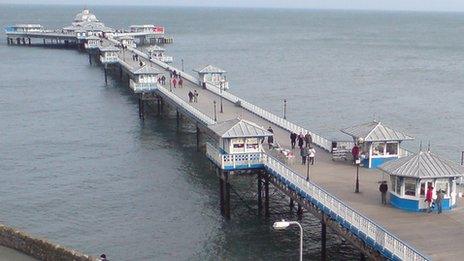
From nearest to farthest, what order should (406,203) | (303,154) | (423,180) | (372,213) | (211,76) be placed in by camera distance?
A: (372,213)
(423,180)
(406,203)
(303,154)
(211,76)

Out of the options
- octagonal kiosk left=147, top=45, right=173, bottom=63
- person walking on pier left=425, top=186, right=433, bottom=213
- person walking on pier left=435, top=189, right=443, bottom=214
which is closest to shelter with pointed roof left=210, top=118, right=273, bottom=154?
person walking on pier left=425, top=186, right=433, bottom=213

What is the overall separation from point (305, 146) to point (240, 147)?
4153 mm

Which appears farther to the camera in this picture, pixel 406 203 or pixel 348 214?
pixel 406 203

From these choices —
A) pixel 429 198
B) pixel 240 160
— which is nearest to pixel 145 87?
pixel 240 160

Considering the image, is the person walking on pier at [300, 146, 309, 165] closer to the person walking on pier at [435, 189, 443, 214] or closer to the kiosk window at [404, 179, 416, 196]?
the kiosk window at [404, 179, 416, 196]

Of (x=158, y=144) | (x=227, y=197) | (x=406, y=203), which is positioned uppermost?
(x=406, y=203)

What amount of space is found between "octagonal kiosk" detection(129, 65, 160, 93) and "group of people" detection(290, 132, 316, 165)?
26353mm

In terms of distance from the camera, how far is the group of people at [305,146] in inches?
1308

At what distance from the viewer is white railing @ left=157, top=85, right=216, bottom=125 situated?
45.1m

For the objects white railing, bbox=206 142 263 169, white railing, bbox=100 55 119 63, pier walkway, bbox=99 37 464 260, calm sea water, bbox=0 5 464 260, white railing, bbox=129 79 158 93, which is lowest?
calm sea water, bbox=0 5 464 260

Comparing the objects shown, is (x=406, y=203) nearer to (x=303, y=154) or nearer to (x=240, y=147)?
(x=303, y=154)

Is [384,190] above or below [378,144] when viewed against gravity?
below

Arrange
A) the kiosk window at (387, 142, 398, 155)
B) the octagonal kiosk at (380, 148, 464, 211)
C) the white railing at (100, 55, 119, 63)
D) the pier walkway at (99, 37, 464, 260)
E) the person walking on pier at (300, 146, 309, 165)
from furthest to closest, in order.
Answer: the white railing at (100, 55, 119, 63) → the person walking on pier at (300, 146, 309, 165) → the kiosk window at (387, 142, 398, 155) → the octagonal kiosk at (380, 148, 464, 211) → the pier walkway at (99, 37, 464, 260)

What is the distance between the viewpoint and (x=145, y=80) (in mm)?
62812
